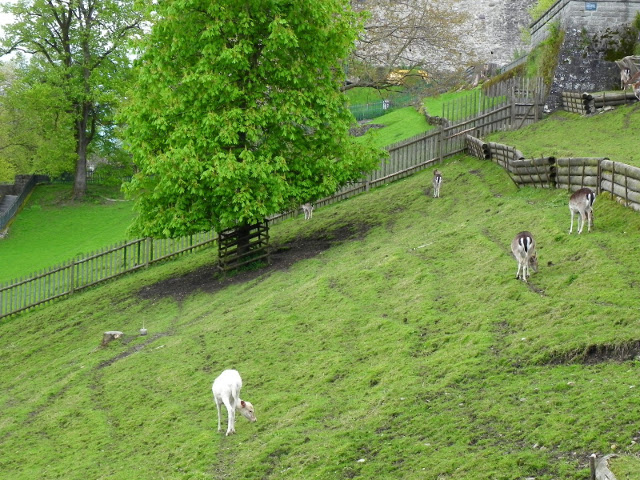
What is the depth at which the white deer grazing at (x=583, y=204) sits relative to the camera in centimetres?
1906

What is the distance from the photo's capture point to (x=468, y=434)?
12.2m

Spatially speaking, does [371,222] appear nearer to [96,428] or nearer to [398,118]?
[96,428]

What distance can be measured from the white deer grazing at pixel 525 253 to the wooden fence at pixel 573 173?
3113mm

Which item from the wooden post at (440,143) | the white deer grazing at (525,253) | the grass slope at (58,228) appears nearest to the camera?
Result: the white deer grazing at (525,253)

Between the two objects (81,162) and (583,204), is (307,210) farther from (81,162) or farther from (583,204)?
(81,162)

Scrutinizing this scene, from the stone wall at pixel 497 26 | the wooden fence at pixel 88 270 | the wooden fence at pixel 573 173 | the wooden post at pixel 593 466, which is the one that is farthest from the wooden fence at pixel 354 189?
the stone wall at pixel 497 26

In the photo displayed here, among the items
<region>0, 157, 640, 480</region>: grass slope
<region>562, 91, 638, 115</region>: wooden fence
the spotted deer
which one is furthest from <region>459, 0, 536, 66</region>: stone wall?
<region>0, 157, 640, 480</region>: grass slope

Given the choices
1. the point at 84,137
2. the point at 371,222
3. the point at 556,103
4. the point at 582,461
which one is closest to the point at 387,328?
the point at 582,461

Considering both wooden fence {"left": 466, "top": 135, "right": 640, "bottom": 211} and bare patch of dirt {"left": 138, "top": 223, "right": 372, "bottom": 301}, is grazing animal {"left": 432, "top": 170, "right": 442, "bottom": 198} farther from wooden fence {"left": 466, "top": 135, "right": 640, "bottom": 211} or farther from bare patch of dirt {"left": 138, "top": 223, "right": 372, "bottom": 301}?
bare patch of dirt {"left": 138, "top": 223, "right": 372, "bottom": 301}

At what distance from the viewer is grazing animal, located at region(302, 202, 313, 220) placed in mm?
33625

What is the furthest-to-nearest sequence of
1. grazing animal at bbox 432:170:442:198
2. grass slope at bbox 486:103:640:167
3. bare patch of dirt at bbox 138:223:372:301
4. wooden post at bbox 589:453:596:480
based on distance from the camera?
grazing animal at bbox 432:170:442:198 → grass slope at bbox 486:103:640:167 → bare patch of dirt at bbox 138:223:372:301 → wooden post at bbox 589:453:596:480

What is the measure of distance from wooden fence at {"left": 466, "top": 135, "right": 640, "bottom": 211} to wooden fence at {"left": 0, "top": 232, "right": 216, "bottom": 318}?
11644 mm

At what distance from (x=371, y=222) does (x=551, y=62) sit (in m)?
14.1

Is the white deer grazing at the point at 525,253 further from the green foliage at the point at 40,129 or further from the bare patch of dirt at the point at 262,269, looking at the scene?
the green foliage at the point at 40,129
